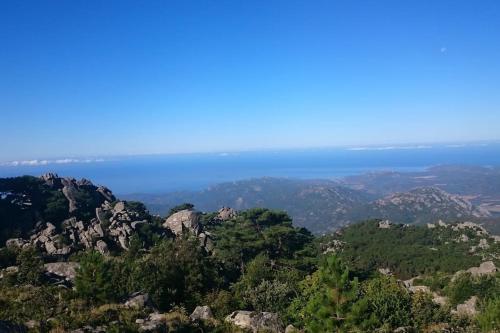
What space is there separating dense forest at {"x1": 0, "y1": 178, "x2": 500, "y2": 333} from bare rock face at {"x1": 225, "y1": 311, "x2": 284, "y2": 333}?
56mm

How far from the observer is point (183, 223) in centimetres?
5653

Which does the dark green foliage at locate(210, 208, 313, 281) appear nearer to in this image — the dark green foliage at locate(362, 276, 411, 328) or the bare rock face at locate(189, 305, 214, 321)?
the dark green foliage at locate(362, 276, 411, 328)

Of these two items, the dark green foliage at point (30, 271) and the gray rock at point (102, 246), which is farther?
the gray rock at point (102, 246)

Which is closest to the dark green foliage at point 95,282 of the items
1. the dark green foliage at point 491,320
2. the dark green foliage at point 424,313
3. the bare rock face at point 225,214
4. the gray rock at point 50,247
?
the dark green foliage at point 424,313

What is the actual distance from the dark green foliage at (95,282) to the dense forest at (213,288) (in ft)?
0.19

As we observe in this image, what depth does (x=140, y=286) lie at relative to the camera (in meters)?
22.0

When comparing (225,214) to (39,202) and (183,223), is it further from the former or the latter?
(39,202)

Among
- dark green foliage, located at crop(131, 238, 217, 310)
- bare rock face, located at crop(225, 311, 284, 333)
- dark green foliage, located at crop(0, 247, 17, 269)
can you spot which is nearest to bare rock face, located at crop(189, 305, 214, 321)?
bare rock face, located at crop(225, 311, 284, 333)

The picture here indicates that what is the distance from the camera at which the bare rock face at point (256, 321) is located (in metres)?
17.0

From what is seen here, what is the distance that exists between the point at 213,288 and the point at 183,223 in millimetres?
32360

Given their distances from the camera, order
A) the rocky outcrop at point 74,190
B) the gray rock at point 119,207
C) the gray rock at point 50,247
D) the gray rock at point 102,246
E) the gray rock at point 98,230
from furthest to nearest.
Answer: the rocky outcrop at point 74,190 → the gray rock at point 119,207 → the gray rock at point 98,230 → the gray rock at point 102,246 → the gray rock at point 50,247

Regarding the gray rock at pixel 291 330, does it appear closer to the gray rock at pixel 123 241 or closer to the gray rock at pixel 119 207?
the gray rock at pixel 123 241

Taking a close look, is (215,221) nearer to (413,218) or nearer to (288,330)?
(288,330)

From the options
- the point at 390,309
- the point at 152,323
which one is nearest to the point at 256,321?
the point at 152,323
